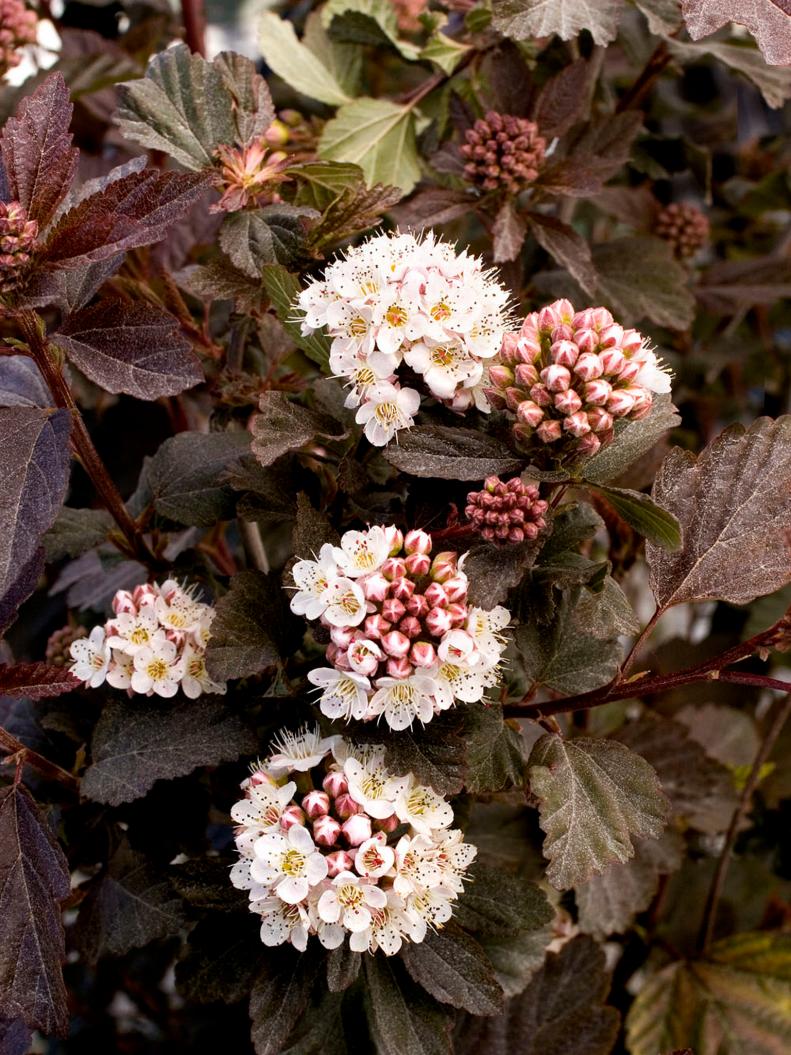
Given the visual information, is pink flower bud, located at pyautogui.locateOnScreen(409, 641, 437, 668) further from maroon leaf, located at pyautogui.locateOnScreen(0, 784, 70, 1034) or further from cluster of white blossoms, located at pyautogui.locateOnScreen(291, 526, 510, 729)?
maroon leaf, located at pyautogui.locateOnScreen(0, 784, 70, 1034)

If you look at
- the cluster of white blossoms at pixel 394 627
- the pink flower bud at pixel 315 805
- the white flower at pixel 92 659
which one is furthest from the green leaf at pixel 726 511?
the white flower at pixel 92 659

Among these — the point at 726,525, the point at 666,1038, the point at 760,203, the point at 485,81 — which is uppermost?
the point at 485,81

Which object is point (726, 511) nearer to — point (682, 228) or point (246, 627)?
point (246, 627)

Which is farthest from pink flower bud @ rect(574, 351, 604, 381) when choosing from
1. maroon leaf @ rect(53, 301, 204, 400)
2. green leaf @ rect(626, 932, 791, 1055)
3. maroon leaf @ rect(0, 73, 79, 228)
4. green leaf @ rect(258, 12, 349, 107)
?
green leaf @ rect(626, 932, 791, 1055)

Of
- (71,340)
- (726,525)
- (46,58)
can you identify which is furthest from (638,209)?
(46,58)

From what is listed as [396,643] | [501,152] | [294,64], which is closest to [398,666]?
[396,643]

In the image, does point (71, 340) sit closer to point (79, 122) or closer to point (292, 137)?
point (292, 137)
